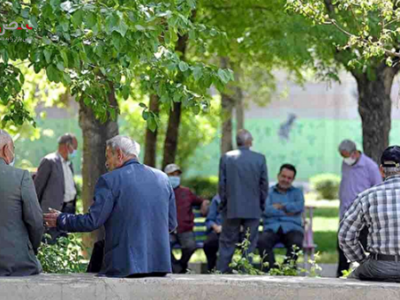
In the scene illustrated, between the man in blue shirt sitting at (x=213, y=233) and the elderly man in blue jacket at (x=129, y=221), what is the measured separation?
21.9 ft

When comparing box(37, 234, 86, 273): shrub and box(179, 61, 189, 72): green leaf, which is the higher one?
box(179, 61, 189, 72): green leaf

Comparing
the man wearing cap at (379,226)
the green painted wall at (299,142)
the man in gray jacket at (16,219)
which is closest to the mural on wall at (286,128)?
the green painted wall at (299,142)

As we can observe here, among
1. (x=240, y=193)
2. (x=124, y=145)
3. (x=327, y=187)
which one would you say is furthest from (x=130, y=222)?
(x=327, y=187)

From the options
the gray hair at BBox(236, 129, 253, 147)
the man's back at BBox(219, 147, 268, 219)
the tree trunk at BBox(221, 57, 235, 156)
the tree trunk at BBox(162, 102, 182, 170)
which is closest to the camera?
the man's back at BBox(219, 147, 268, 219)

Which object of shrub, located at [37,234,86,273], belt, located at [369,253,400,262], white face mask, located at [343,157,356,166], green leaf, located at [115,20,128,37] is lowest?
shrub, located at [37,234,86,273]

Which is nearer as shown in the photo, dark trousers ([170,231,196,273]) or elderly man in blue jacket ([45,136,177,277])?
elderly man in blue jacket ([45,136,177,277])

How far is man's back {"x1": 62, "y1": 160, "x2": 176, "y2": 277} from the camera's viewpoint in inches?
325

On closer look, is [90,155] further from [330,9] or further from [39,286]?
[39,286]

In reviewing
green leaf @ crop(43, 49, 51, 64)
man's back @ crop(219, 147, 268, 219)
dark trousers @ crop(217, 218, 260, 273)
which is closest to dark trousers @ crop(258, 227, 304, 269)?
dark trousers @ crop(217, 218, 260, 273)

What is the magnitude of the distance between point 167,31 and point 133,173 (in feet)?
3.51

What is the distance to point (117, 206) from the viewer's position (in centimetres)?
830

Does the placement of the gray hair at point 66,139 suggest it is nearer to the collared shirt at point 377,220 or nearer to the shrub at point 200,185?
the collared shirt at point 377,220

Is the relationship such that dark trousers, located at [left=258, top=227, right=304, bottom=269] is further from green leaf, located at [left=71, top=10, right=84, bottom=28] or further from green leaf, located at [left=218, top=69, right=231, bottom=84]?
green leaf, located at [left=71, top=10, right=84, bottom=28]

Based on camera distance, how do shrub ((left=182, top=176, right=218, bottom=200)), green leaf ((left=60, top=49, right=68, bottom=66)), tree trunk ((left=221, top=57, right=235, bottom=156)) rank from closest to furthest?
green leaf ((left=60, top=49, right=68, bottom=66)) < tree trunk ((left=221, top=57, right=235, bottom=156)) < shrub ((left=182, top=176, right=218, bottom=200))
